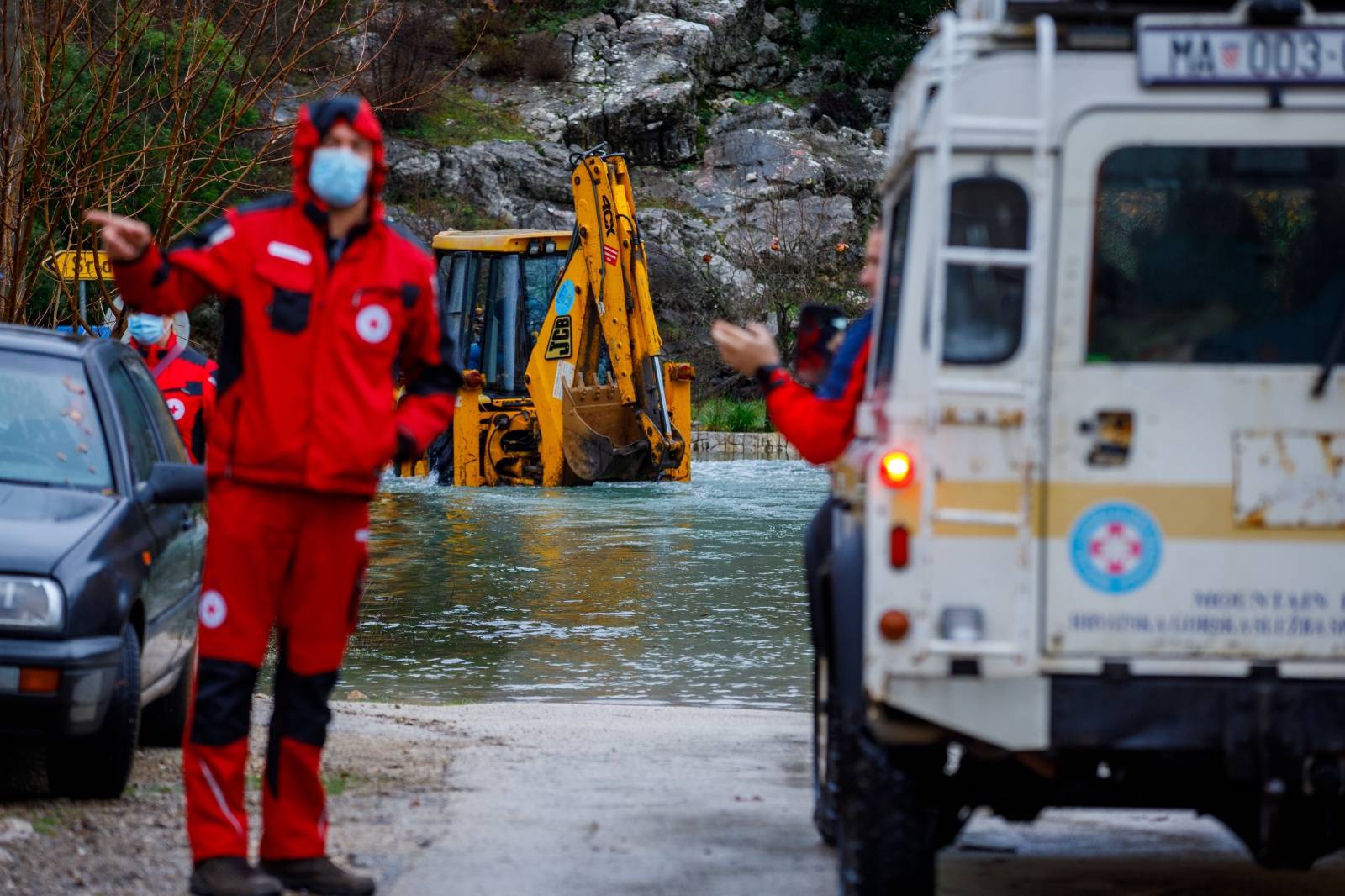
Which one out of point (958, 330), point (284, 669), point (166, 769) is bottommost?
point (166, 769)

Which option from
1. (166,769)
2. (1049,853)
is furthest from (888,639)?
(166,769)

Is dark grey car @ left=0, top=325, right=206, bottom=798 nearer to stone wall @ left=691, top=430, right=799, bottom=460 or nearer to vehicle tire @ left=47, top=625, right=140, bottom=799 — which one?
vehicle tire @ left=47, top=625, right=140, bottom=799

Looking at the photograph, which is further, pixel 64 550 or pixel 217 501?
pixel 64 550

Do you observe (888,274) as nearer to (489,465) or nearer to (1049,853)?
(1049,853)

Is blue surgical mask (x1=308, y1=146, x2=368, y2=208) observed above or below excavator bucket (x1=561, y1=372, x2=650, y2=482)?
above

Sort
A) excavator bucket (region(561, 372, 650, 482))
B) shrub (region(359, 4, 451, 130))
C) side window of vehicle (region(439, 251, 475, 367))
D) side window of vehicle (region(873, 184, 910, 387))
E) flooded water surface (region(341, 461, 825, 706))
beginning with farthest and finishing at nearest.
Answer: shrub (region(359, 4, 451, 130)), side window of vehicle (region(439, 251, 475, 367)), excavator bucket (region(561, 372, 650, 482)), flooded water surface (region(341, 461, 825, 706)), side window of vehicle (region(873, 184, 910, 387))

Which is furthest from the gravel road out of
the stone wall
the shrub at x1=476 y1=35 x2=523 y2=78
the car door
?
the shrub at x1=476 y1=35 x2=523 y2=78

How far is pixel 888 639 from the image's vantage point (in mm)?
4281

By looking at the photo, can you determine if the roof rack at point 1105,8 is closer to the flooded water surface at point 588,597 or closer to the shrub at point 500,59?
the flooded water surface at point 588,597

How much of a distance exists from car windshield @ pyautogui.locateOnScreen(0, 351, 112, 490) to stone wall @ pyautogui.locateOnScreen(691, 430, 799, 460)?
23.2 meters

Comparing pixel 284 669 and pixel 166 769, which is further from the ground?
pixel 284 669

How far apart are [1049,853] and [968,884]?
0.53m

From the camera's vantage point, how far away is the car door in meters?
6.78

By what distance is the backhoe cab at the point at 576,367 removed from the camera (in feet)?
74.2
